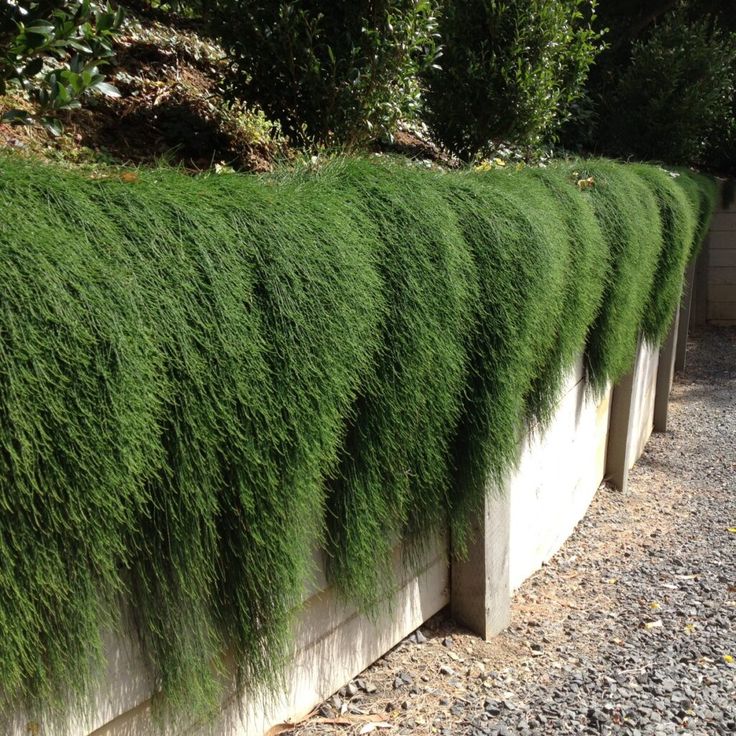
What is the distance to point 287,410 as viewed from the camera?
6.68 feet

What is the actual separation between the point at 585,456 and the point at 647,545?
69 cm

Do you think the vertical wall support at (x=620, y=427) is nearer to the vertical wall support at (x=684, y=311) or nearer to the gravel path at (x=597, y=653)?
the gravel path at (x=597, y=653)

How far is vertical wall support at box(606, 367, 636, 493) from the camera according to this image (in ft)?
19.6

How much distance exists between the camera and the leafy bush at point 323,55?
13.0 feet

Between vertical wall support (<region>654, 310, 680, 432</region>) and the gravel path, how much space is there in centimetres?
212

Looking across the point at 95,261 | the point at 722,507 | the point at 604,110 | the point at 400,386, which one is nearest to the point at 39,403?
the point at 95,261

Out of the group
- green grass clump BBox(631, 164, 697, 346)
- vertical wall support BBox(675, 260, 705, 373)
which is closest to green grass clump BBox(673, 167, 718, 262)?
vertical wall support BBox(675, 260, 705, 373)

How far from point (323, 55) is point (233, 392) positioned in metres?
2.75

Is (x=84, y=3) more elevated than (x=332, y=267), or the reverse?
(x=84, y=3)

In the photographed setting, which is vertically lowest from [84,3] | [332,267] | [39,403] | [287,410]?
[287,410]

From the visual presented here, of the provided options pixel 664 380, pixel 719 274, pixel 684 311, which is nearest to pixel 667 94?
pixel 684 311

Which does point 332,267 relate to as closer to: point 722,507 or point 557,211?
point 557,211

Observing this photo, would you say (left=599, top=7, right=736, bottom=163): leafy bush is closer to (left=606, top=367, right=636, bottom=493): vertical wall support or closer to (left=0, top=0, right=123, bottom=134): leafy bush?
(left=606, top=367, right=636, bottom=493): vertical wall support

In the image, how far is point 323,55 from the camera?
13.3 ft
